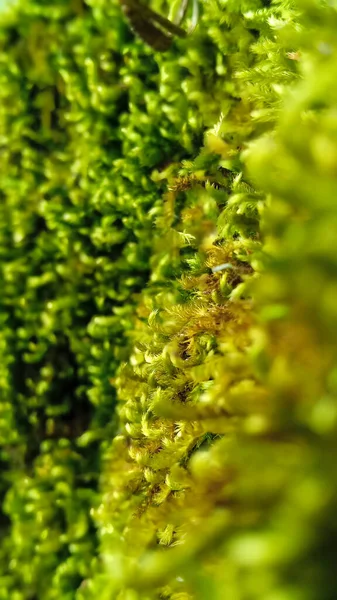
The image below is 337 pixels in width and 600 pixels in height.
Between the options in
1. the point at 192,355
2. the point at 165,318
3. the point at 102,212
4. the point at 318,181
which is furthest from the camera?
the point at 102,212

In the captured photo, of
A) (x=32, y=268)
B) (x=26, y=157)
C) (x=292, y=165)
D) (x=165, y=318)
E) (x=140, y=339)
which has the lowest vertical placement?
(x=32, y=268)

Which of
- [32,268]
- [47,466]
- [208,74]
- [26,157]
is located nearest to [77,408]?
[47,466]

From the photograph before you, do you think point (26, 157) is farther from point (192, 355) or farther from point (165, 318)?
point (192, 355)

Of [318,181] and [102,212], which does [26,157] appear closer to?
[102,212]

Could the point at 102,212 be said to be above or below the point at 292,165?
below

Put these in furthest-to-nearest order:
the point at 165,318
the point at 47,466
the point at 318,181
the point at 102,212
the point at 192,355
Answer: the point at 47,466 → the point at 102,212 → the point at 165,318 → the point at 192,355 → the point at 318,181

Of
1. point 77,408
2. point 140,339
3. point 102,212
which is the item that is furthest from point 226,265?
point 77,408

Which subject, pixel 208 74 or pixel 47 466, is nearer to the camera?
pixel 208 74
